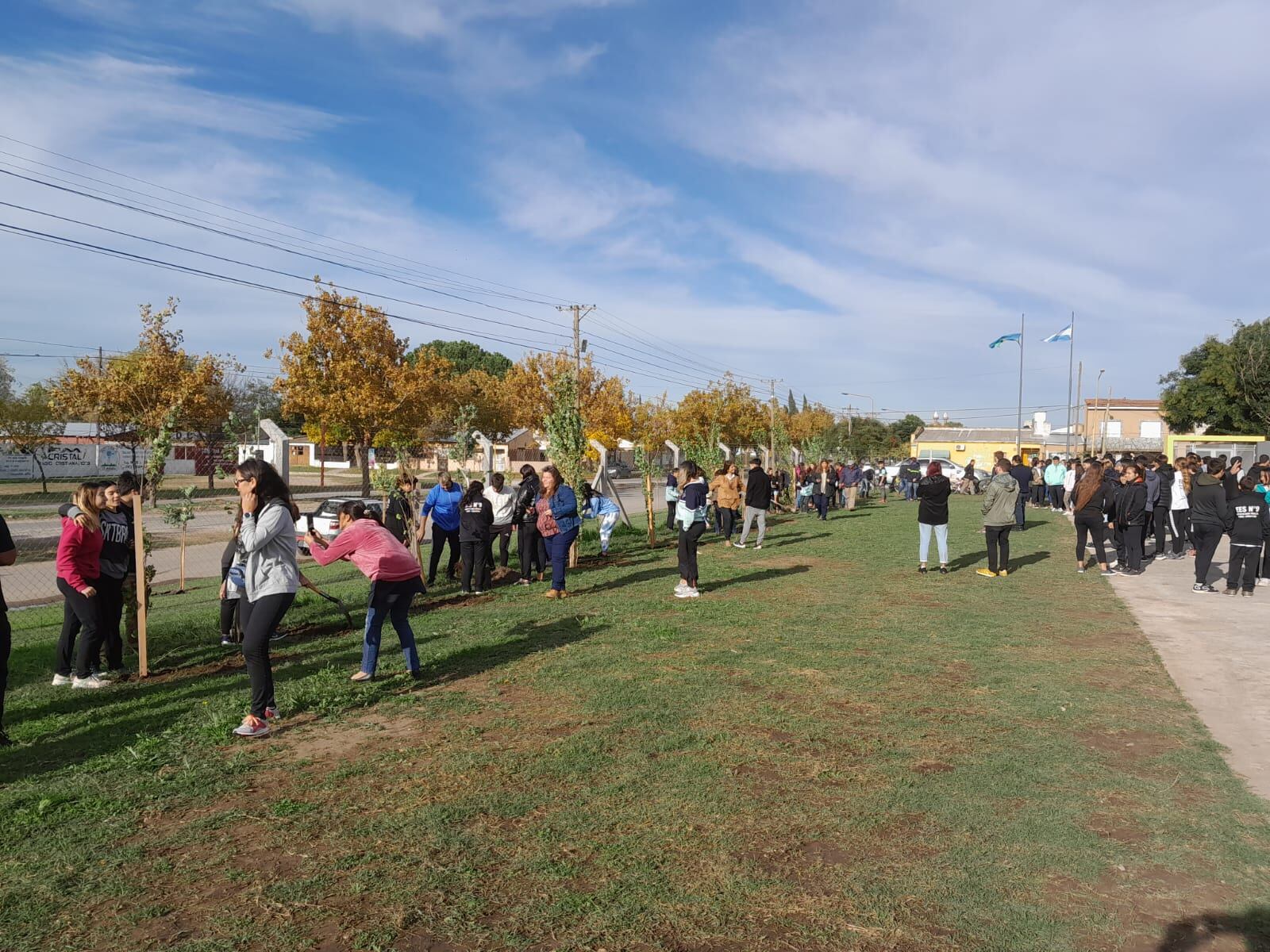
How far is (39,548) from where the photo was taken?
63.0ft

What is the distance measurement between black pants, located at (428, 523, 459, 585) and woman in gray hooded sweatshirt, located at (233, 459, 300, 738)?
619 cm

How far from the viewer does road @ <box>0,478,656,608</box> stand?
14.1m

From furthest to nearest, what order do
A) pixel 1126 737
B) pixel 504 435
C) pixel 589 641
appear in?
1. pixel 504 435
2. pixel 589 641
3. pixel 1126 737

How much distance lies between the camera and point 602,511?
620 inches

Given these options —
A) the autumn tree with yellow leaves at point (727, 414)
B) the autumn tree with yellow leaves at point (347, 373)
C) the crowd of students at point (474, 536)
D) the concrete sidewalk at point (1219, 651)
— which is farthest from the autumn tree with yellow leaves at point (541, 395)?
the concrete sidewalk at point (1219, 651)

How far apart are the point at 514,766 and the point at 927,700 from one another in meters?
3.18

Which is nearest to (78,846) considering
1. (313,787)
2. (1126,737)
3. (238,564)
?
(313,787)

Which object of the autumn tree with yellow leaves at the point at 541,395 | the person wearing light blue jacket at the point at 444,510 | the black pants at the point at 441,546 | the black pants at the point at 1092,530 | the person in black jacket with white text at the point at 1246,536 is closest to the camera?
the person in black jacket with white text at the point at 1246,536

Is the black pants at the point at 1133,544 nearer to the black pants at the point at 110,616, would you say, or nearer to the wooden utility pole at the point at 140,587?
the wooden utility pole at the point at 140,587

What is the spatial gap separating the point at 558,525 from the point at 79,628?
17.1 feet

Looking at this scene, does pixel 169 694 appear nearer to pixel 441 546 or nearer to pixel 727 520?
pixel 441 546

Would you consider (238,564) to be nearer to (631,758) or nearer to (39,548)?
(631,758)

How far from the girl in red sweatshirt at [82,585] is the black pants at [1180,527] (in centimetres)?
1649

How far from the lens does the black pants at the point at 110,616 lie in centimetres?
733
